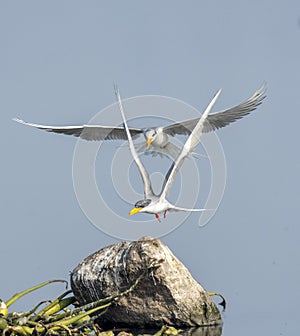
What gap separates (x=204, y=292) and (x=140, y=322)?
2.50ft

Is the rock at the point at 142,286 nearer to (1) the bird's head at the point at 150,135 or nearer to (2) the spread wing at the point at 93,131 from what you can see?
(1) the bird's head at the point at 150,135

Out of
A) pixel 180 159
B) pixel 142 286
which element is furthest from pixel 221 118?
pixel 142 286

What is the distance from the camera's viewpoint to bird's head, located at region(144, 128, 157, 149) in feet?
→ 40.6

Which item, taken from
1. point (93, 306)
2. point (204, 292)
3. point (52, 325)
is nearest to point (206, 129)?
point (204, 292)

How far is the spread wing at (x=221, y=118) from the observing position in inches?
503

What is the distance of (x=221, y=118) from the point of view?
43.6ft

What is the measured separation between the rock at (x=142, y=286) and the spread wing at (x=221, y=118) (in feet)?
11.6

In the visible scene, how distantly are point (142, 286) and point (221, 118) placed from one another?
4.53 meters

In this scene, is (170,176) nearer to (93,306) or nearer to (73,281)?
(73,281)

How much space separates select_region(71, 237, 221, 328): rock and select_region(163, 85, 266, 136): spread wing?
3.52 meters

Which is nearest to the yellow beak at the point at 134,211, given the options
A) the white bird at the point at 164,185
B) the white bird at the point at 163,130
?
the white bird at the point at 164,185

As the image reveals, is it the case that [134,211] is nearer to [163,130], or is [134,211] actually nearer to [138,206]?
[138,206]

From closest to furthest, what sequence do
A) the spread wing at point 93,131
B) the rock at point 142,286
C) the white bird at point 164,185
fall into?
the rock at point 142,286, the white bird at point 164,185, the spread wing at point 93,131

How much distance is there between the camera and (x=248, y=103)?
1287 centimetres
